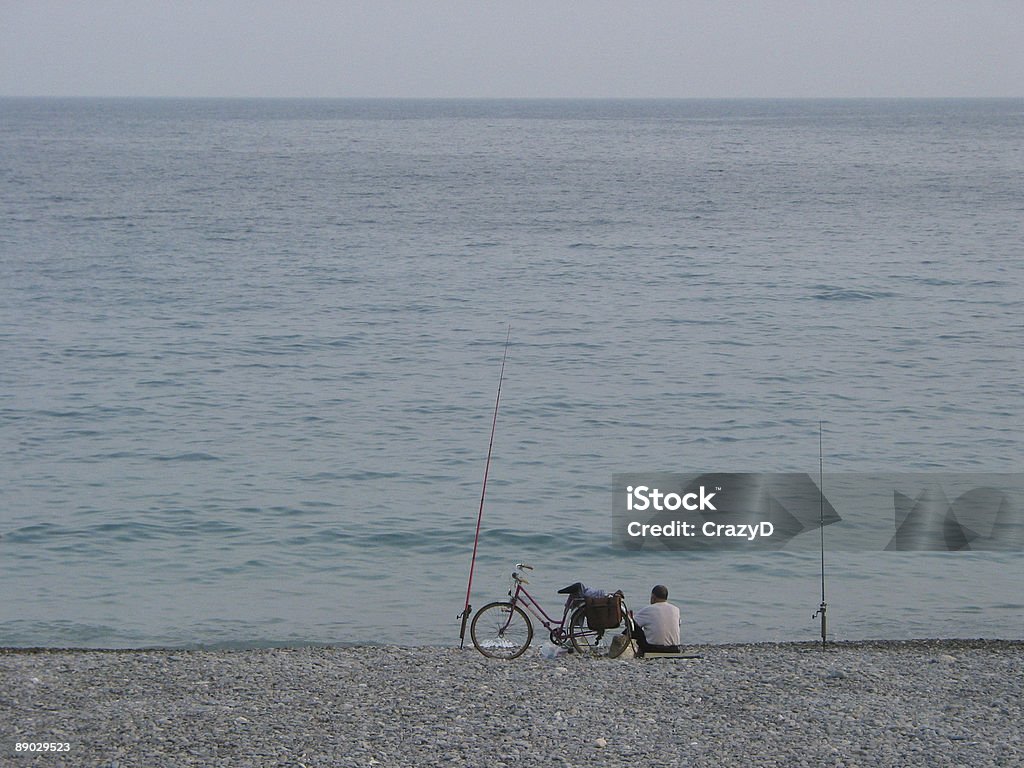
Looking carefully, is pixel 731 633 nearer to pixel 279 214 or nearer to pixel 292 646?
pixel 292 646

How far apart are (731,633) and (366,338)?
17621 mm

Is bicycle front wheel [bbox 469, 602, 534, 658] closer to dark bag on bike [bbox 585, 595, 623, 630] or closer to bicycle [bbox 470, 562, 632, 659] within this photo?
bicycle [bbox 470, 562, 632, 659]

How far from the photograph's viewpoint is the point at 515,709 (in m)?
8.18

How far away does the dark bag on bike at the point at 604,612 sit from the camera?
347 inches

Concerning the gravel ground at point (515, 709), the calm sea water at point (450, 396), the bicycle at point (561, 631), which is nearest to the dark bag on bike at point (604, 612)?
the bicycle at point (561, 631)

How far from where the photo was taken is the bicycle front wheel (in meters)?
9.30

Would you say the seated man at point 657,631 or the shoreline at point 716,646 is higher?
the seated man at point 657,631

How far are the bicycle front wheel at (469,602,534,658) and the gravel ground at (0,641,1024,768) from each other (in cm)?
13

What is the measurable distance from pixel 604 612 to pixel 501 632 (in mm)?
991

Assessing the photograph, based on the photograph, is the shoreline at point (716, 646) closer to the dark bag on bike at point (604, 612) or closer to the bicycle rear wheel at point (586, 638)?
the bicycle rear wheel at point (586, 638)

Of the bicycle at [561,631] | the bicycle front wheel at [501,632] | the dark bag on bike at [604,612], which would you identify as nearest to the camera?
the dark bag on bike at [604,612]

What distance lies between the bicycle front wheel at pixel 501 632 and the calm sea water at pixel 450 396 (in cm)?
102

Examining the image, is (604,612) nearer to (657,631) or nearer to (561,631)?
(561,631)

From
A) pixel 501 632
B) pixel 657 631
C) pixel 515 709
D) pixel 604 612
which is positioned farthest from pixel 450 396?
pixel 515 709
